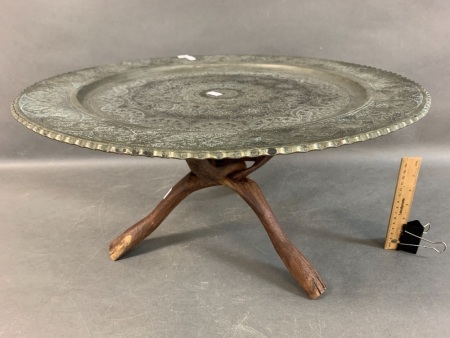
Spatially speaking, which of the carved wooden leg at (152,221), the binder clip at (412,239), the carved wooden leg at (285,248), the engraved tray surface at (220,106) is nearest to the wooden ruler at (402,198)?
the binder clip at (412,239)

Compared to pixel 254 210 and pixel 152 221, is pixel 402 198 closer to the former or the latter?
pixel 254 210

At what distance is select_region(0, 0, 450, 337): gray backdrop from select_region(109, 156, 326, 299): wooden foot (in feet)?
0.29

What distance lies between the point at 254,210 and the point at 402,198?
2.78 ft

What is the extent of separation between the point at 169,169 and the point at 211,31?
1.13m

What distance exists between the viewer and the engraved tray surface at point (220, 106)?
194cm

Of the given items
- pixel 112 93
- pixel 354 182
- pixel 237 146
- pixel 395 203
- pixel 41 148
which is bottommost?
pixel 41 148

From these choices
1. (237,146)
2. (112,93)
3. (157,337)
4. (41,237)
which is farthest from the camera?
(41,237)

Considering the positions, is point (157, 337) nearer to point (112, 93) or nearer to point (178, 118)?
point (178, 118)

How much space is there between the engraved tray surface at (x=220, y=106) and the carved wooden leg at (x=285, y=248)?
17.3 inches

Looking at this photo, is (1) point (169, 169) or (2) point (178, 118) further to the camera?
(1) point (169, 169)

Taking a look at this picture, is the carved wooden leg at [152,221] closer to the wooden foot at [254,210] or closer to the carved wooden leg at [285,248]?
the wooden foot at [254,210]

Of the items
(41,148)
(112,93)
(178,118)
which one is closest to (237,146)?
(178,118)

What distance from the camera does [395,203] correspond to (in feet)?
9.58

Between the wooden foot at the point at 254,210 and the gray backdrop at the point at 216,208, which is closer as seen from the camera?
the gray backdrop at the point at 216,208
